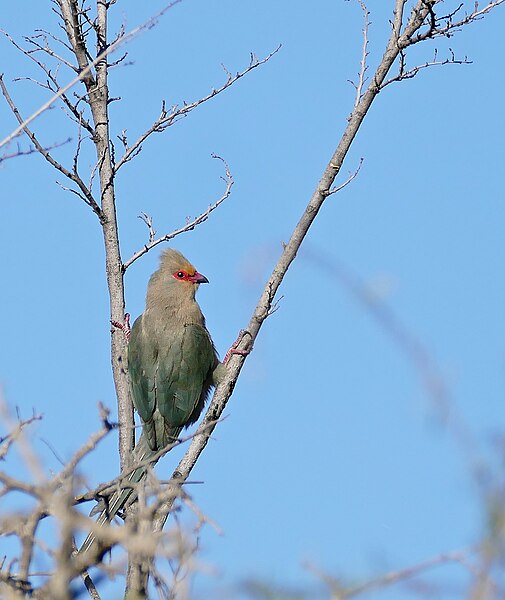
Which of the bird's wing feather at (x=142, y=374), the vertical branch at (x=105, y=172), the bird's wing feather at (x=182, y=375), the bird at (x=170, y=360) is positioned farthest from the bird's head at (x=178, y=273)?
the vertical branch at (x=105, y=172)

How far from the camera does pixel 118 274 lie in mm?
6996

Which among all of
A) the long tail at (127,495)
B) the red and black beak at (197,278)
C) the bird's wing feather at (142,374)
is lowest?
the long tail at (127,495)

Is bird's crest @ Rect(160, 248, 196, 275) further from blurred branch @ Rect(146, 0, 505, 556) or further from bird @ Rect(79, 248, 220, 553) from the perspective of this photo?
blurred branch @ Rect(146, 0, 505, 556)

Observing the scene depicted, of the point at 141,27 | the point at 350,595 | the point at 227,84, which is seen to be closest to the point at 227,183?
the point at 227,84

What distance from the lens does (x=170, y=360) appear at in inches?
314

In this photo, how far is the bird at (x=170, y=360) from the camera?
7754mm

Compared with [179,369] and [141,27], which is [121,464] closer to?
[179,369]

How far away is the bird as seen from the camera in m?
7.75

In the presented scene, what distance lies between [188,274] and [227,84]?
1930 mm

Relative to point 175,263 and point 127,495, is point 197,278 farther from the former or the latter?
point 127,495

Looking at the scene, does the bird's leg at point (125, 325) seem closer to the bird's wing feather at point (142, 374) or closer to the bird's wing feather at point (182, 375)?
the bird's wing feather at point (142, 374)

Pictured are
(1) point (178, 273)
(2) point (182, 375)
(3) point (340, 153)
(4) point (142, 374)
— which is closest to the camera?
(3) point (340, 153)

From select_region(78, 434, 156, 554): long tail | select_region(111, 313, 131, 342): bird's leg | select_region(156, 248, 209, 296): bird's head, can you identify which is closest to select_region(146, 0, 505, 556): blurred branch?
select_region(78, 434, 156, 554): long tail

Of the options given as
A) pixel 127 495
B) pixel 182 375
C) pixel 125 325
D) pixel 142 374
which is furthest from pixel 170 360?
pixel 127 495
